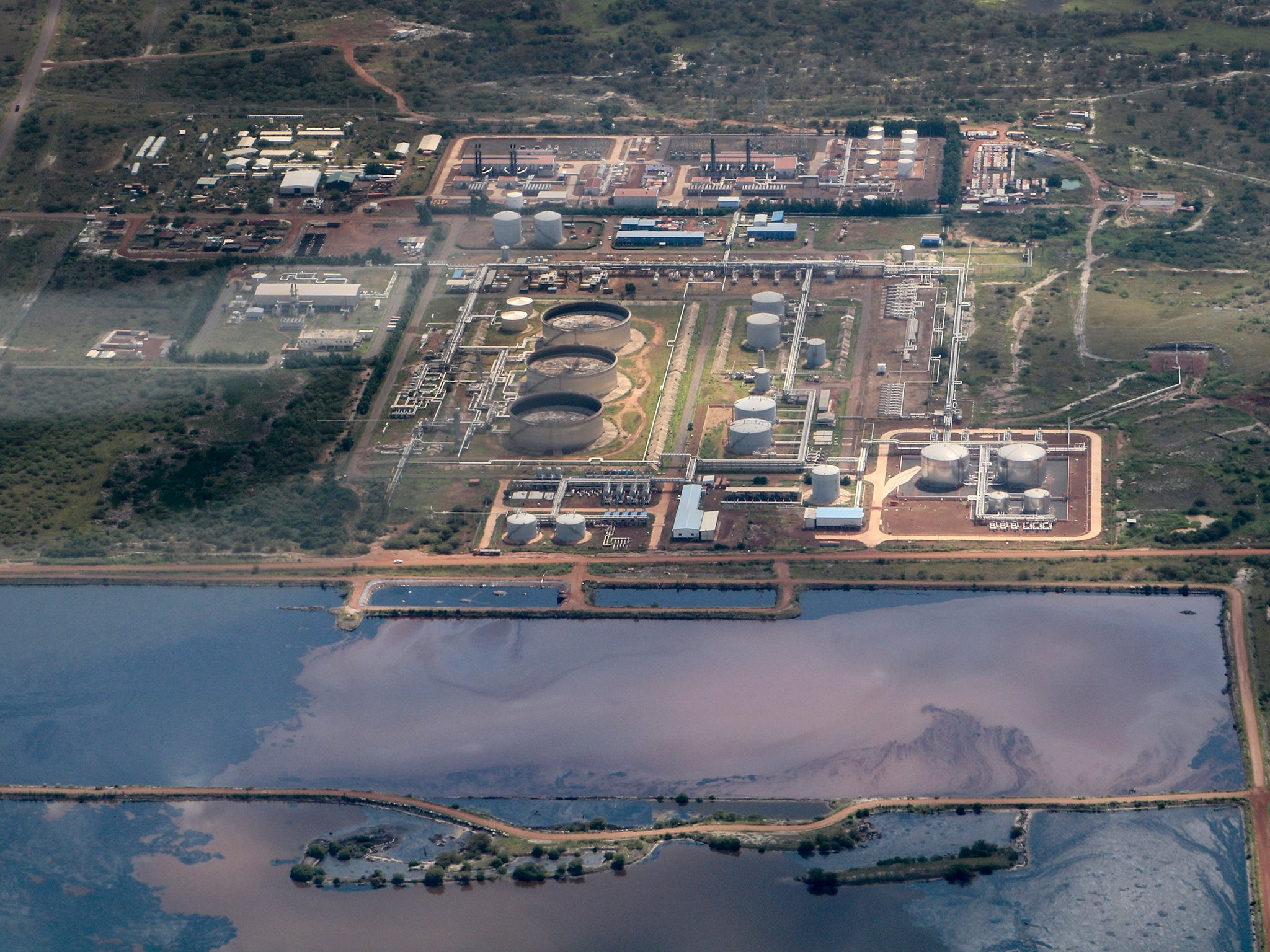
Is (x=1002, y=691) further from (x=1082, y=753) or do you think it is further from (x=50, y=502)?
(x=50, y=502)

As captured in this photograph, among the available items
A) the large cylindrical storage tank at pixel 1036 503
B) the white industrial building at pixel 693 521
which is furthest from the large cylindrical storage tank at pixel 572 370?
the large cylindrical storage tank at pixel 1036 503

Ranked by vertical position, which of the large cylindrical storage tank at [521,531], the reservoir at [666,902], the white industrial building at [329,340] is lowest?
the reservoir at [666,902]

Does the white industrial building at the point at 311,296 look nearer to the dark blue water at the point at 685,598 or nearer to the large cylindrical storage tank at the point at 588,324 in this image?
the large cylindrical storage tank at the point at 588,324

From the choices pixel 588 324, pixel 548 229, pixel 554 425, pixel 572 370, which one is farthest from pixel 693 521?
pixel 548 229

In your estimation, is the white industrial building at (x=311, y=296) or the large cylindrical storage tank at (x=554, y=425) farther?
the white industrial building at (x=311, y=296)

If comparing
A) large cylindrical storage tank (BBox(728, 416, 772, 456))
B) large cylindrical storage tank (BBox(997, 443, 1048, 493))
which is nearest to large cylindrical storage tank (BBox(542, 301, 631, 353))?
large cylindrical storage tank (BBox(728, 416, 772, 456))
